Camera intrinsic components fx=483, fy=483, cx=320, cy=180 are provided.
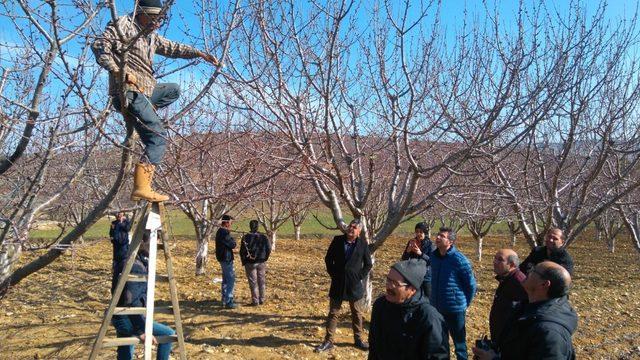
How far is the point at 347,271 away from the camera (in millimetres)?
6145

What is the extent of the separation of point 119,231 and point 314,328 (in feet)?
11.6

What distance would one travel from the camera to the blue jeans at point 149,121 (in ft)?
9.50

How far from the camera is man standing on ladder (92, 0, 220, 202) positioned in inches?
106

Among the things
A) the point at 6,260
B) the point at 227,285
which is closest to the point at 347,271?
the point at 227,285

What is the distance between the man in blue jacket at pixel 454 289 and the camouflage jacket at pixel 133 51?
11.0ft

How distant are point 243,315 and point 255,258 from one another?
99 cm

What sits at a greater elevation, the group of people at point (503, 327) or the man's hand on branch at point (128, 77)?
the man's hand on branch at point (128, 77)

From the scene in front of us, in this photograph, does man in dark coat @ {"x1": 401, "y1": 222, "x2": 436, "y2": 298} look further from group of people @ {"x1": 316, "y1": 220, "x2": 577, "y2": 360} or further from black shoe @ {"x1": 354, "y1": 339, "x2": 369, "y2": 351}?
group of people @ {"x1": 316, "y1": 220, "x2": 577, "y2": 360}

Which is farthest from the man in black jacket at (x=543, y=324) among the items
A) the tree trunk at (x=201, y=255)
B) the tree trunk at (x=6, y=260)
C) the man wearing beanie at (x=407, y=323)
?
the tree trunk at (x=201, y=255)

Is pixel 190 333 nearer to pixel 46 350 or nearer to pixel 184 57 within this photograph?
pixel 46 350

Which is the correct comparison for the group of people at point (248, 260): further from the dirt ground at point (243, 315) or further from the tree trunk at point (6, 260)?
the tree trunk at point (6, 260)

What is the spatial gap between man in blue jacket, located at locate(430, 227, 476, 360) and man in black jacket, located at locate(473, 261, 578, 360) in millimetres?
2084

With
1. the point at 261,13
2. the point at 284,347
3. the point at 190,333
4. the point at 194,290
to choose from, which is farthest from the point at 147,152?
the point at 194,290

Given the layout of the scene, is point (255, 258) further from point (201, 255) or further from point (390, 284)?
point (390, 284)
